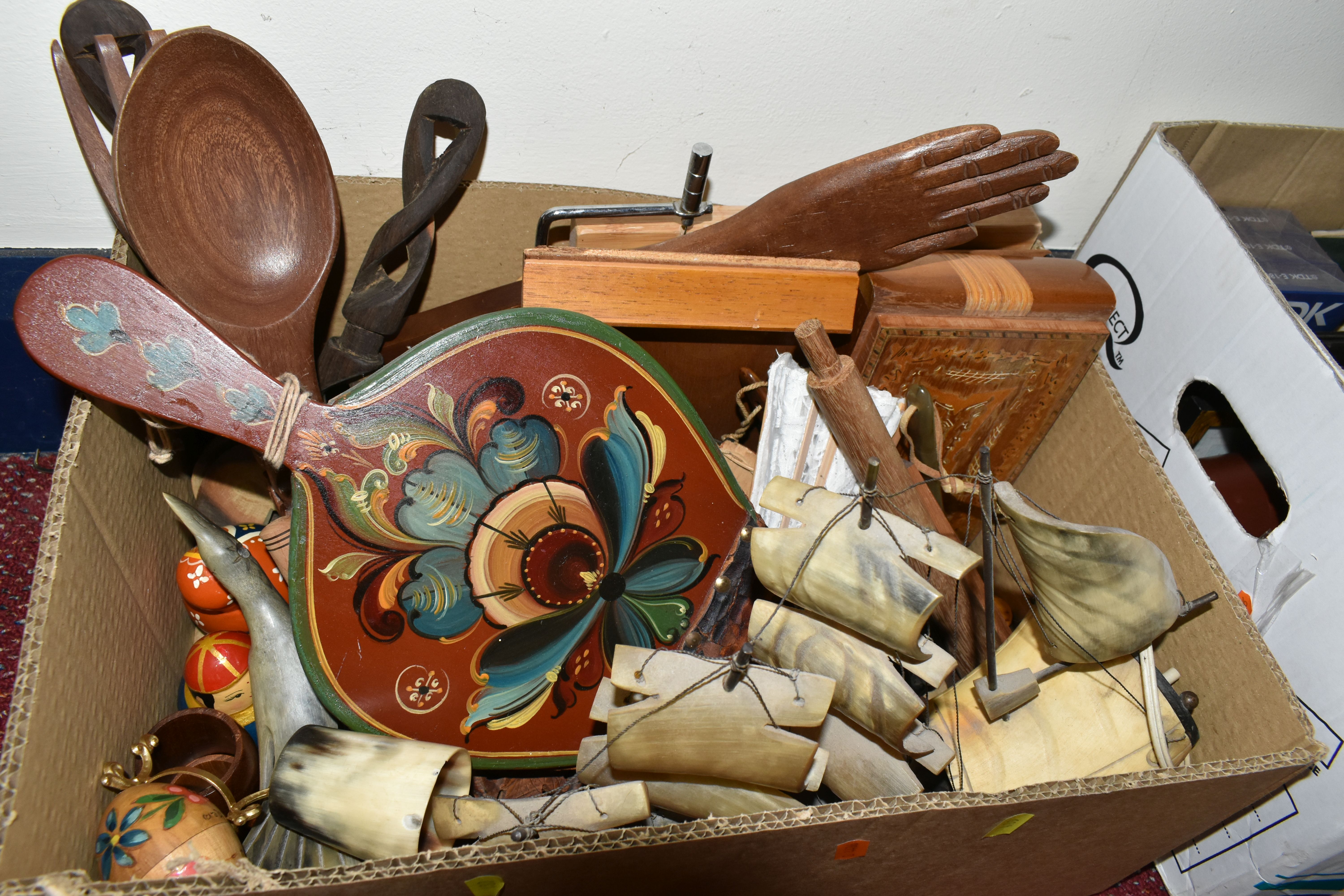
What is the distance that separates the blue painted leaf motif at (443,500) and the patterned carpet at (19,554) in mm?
651

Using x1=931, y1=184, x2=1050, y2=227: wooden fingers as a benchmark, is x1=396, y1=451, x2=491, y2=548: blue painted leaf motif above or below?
below

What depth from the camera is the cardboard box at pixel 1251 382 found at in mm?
899

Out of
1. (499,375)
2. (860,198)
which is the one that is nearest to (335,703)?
(499,375)

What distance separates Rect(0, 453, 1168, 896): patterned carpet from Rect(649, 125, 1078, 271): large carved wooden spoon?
838mm

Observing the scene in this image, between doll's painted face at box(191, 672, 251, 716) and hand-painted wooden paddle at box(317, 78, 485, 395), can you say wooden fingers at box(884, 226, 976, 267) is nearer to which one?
hand-painted wooden paddle at box(317, 78, 485, 395)

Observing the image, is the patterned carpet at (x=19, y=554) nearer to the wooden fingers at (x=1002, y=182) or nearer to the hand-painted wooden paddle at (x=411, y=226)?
the hand-painted wooden paddle at (x=411, y=226)

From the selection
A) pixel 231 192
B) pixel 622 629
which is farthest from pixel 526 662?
pixel 231 192

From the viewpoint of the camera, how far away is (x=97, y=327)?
2.42 feet

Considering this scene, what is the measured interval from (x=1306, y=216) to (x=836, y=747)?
3.92ft

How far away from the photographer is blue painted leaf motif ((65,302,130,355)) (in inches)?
28.7

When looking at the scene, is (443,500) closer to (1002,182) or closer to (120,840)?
(120,840)

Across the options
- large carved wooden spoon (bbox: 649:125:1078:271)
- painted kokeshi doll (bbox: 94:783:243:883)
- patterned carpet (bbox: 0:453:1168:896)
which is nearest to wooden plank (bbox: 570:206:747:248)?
large carved wooden spoon (bbox: 649:125:1078:271)

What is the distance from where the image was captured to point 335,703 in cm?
84

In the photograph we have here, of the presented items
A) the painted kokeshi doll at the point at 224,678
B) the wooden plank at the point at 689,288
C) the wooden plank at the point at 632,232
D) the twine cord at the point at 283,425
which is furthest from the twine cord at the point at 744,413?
the painted kokeshi doll at the point at 224,678
